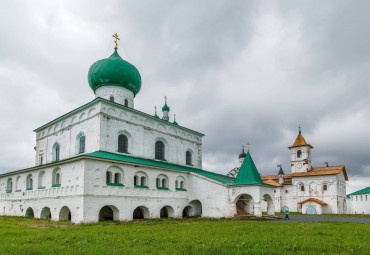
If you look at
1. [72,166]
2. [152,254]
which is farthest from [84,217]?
[152,254]

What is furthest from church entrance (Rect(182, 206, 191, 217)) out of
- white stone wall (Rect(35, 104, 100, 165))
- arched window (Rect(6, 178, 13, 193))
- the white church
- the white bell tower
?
the white bell tower

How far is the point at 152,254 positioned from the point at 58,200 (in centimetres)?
1276

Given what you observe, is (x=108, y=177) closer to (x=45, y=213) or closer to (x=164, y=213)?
(x=45, y=213)

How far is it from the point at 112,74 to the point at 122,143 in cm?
584

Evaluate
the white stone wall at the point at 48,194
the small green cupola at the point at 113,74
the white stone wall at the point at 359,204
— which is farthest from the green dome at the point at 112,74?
the white stone wall at the point at 359,204

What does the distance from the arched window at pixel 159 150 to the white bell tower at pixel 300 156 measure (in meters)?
26.8

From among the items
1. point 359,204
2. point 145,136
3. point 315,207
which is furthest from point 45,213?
point 359,204

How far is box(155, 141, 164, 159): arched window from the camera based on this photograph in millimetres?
25405

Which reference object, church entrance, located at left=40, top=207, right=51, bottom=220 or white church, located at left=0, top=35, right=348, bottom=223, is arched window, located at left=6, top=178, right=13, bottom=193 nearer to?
white church, located at left=0, top=35, right=348, bottom=223

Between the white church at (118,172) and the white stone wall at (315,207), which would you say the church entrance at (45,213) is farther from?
the white stone wall at (315,207)

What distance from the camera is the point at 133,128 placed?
76.7 feet

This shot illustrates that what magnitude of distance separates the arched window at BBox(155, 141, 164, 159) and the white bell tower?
2682 centimetres

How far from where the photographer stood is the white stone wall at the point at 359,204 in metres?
50.3

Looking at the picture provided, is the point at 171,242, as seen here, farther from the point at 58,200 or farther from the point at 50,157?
the point at 50,157
